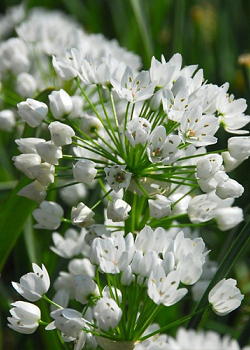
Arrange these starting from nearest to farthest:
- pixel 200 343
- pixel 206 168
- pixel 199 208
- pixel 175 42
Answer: pixel 200 343
pixel 206 168
pixel 199 208
pixel 175 42

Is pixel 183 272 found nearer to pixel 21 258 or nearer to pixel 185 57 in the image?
pixel 21 258

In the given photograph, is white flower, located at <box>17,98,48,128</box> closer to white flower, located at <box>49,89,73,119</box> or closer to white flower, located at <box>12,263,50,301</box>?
white flower, located at <box>49,89,73,119</box>

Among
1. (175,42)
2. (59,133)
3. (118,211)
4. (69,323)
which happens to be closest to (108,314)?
(69,323)

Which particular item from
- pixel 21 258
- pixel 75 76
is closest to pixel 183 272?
pixel 75 76

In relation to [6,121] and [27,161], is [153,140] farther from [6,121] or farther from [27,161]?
[6,121]

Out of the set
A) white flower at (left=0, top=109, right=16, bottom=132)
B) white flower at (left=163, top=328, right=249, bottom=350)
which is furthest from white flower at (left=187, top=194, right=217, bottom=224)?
white flower at (left=0, top=109, right=16, bottom=132)

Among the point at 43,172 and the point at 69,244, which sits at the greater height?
the point at 43,172

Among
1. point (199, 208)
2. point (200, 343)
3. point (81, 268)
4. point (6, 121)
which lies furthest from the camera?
point (6, 121)
